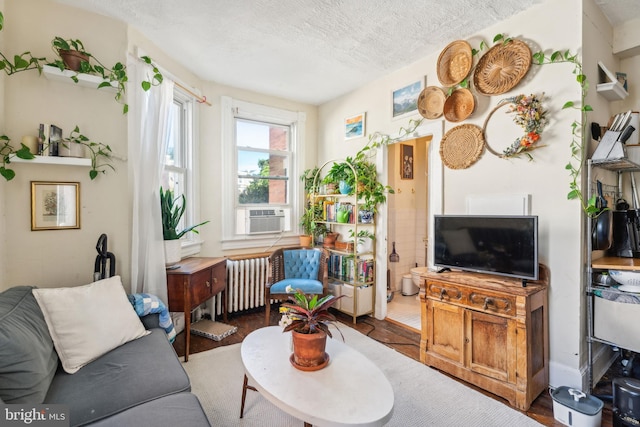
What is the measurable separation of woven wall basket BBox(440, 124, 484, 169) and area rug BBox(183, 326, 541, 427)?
5.79 ft

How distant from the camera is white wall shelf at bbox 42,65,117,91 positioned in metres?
2.00

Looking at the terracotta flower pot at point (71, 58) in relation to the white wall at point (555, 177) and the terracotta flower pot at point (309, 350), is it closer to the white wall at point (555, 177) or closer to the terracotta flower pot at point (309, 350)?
the terracotta flower pot at point (309, 350)

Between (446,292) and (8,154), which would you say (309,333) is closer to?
(446,292)

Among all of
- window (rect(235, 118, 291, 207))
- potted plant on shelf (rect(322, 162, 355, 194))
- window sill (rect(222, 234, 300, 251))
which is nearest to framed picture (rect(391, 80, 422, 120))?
potted plant on shelf (rect(322, 162, 355, 194))

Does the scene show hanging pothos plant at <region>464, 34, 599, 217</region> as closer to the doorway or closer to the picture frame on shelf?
the picture frame on shelf

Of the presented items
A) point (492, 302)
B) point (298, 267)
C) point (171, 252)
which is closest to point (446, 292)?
point (492, 302)

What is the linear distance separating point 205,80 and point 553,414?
429 centimetres

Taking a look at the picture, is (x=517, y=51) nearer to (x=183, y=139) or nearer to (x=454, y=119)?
(x=454, y=119)

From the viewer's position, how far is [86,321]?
5.45 ft

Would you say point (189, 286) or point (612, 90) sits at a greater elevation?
point (612, 90)

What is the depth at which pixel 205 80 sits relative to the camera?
3455 mm

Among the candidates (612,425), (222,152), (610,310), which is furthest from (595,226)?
(222,152)

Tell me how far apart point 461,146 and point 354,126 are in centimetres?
149

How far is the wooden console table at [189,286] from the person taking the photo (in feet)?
8.31
